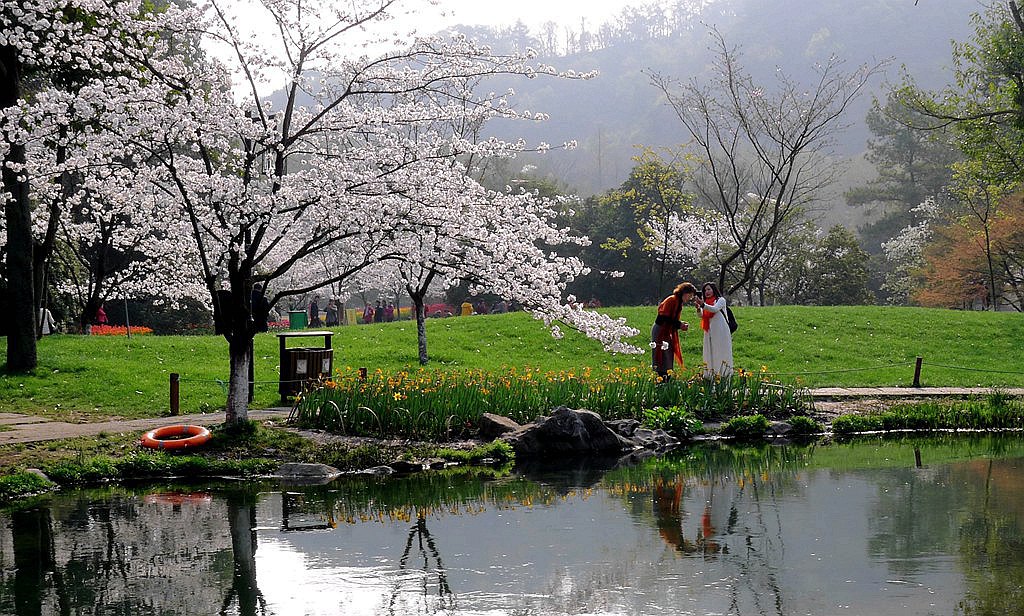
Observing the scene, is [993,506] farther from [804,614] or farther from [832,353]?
[832,353]

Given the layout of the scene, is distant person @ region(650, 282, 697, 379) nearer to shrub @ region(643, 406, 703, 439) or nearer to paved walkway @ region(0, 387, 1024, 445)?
shrub @ region(643, 406, 703, 439)

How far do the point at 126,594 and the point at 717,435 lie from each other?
32.1ft

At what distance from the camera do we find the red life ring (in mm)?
12125

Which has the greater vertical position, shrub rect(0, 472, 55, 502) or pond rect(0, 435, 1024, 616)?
shrub rect(0, 472, 55, 502)

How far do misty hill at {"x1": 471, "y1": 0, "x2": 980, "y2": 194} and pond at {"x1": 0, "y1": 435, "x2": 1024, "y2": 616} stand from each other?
107 m

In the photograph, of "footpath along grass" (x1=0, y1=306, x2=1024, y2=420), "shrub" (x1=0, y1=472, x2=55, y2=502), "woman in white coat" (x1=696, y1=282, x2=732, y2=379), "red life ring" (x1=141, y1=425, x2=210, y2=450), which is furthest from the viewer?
"footpath along grass" (x1=0, y1=306, x2=1024, y2=420)

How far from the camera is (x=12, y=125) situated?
11938mm

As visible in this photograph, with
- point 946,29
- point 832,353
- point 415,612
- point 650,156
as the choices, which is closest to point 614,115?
point 946,29

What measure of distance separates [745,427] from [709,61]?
A: 130 m

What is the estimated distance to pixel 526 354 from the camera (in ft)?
79.7

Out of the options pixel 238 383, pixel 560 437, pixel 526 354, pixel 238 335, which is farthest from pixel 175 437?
pixel 526 354

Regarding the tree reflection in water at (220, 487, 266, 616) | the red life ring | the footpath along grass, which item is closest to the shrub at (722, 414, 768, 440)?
the footpath along grass

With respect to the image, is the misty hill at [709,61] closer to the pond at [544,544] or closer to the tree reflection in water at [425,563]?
the pond at [544,544]

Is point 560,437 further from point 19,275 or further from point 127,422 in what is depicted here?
point 19,275
